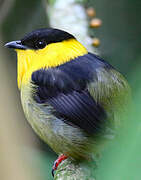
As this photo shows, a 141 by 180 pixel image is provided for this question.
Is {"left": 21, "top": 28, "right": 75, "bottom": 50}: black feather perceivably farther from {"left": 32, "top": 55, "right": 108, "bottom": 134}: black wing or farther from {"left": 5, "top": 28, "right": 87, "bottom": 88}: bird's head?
{"left": 32, "top": 55, "right": 108, "bottom": 134}: black wing

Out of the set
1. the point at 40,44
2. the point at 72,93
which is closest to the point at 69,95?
the point at 72,93

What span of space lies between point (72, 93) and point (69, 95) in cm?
3

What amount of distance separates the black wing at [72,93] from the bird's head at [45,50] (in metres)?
0.10

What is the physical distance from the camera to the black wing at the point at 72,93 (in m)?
2.40

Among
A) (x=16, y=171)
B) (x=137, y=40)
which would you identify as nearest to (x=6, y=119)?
(x=16, y=171)

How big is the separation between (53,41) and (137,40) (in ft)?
11.3

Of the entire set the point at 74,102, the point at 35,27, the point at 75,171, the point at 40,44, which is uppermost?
the point at 40,44

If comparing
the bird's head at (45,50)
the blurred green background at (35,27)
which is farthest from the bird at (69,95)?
the blurred green background at (35,27)

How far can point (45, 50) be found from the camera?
2.96 metres

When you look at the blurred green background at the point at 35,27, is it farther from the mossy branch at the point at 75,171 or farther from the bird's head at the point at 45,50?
the mossy branch at the point at 75,171

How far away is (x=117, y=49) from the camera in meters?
6.03

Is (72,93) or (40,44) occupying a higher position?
(40,44)

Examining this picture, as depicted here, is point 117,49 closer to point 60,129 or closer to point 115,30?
point 115,30

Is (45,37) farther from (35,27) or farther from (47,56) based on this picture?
(35,27)
